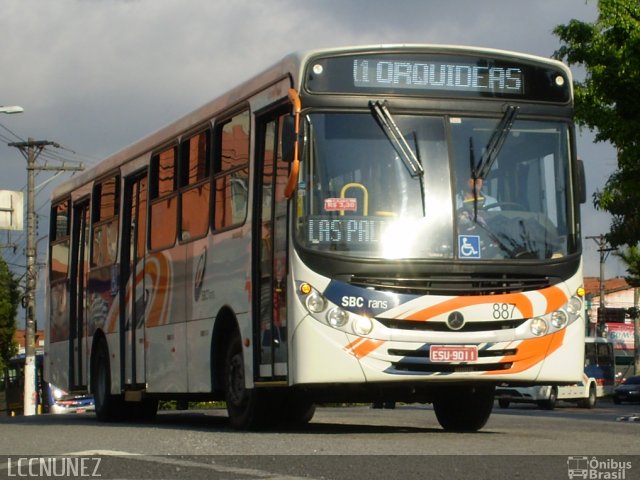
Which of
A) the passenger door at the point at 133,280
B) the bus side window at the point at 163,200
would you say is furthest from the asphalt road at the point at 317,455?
the passenger door at the point at 133,280

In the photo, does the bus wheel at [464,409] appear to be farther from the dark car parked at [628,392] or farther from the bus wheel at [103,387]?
the dark car parked at [628,392]

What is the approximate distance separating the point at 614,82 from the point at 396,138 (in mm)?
12736

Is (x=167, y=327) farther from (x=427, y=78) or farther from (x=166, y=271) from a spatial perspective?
(x=427, y=78)

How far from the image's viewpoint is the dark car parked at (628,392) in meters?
57.1

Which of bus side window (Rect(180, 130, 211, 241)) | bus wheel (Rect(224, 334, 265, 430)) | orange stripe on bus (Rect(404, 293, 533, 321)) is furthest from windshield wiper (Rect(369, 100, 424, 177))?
bus side window (Rect(180, 130, 211, 241))

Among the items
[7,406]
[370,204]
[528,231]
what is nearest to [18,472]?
[370,204]

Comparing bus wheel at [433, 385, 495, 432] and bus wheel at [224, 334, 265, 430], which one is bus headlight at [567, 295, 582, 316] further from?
bus wheel at [224, 334, 265, 430]

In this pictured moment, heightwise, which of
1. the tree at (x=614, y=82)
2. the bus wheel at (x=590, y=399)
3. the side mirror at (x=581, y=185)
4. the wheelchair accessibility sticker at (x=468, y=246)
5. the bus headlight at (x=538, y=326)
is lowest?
the bus wheel at (x=590, y=399)

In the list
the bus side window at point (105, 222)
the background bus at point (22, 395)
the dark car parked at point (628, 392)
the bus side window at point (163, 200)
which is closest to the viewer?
the bus side window at point (163, 200)

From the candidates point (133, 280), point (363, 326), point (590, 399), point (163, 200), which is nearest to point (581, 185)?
point (363, 326)

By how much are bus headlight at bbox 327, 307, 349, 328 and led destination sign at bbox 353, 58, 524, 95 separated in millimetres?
2181

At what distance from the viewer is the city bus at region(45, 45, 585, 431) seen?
44.4ft

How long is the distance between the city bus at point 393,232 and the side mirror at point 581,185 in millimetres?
42

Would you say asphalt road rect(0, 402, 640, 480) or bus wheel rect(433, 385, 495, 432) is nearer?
asphalt road rect(0, 402, 640, 480)
